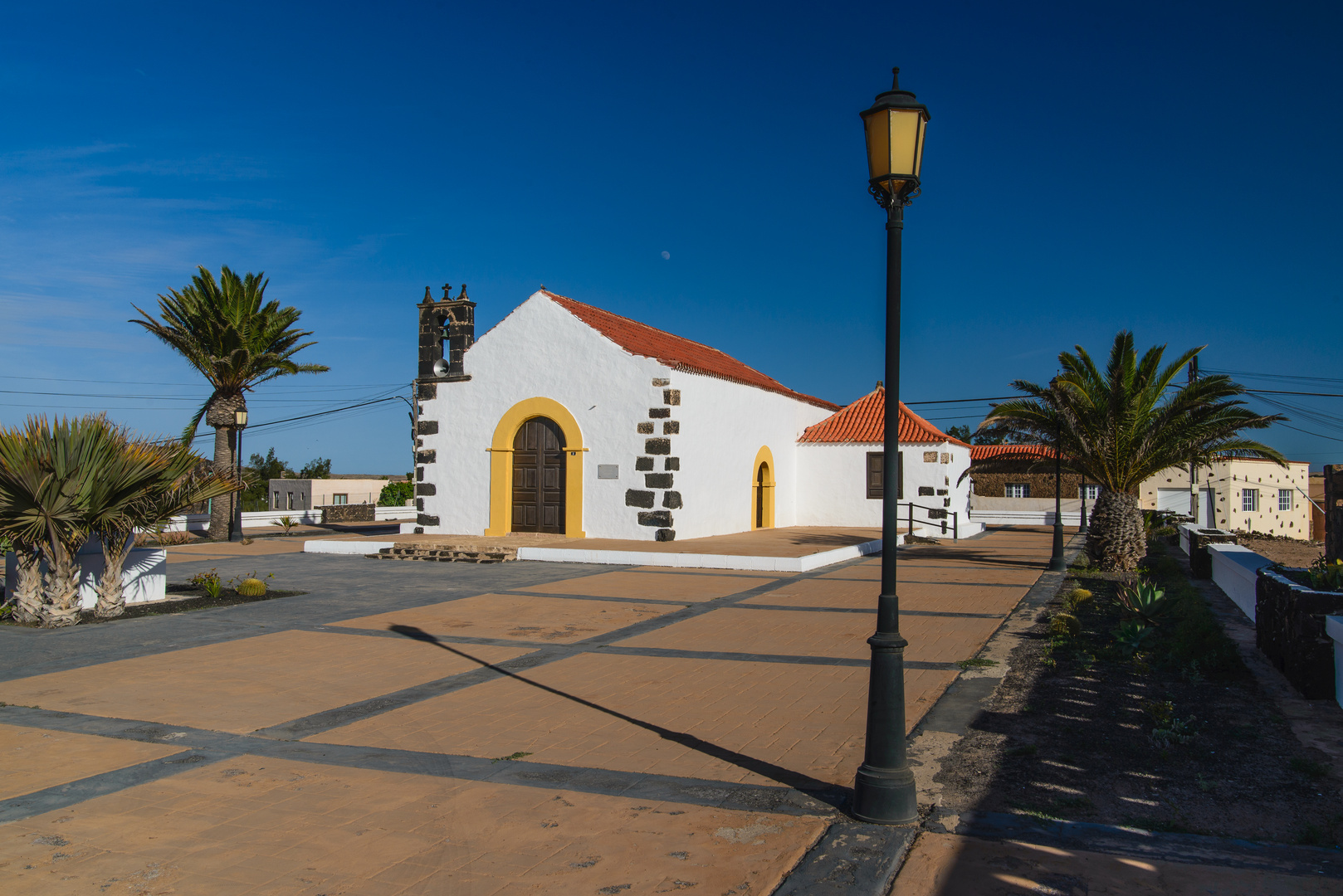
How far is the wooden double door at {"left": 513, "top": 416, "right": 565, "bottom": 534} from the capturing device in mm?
20594

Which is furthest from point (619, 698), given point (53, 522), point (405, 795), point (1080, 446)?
point (1080, 446)

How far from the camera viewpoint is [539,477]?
→ 20750 mm

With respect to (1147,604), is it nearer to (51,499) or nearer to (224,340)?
(51,499)

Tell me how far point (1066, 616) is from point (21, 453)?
465 inches

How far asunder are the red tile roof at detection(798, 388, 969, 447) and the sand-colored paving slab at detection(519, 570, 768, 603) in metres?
12.5

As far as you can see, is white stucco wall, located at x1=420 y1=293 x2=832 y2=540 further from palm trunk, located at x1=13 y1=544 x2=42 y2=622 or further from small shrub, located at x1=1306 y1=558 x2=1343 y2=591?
small shrub, located at x1=1306 y1=558 x2=1343 y2=591

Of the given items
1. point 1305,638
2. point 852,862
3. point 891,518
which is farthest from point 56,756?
point 1305,638

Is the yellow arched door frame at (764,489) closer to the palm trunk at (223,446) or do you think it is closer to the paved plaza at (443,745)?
the paved plaza at (443,745)

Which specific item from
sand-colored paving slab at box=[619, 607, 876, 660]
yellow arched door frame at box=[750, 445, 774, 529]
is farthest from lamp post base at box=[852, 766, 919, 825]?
yellow arched door frame at box=[750, 445, 774, 529]

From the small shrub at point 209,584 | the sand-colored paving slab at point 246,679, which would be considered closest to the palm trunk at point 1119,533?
the sand-colored paving slab at point 246,679

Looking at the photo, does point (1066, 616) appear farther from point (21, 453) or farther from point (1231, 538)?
point (21, 453)

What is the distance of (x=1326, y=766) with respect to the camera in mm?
5320

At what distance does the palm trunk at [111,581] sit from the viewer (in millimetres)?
10695

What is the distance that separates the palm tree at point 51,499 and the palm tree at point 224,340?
14.3m
